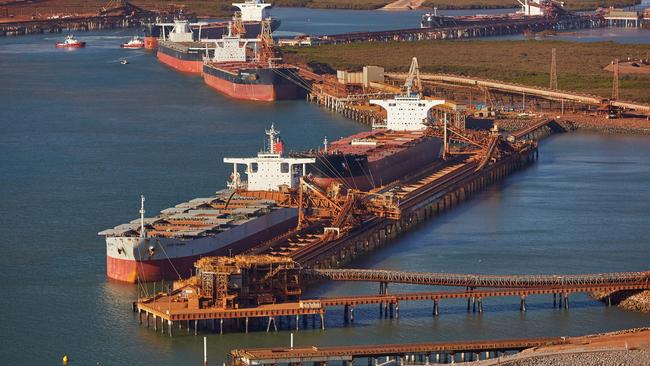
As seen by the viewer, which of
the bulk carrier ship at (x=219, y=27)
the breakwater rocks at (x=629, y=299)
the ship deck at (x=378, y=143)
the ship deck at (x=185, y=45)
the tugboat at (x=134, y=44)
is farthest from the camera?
the bulk carrier ship at (x=219, y=27)

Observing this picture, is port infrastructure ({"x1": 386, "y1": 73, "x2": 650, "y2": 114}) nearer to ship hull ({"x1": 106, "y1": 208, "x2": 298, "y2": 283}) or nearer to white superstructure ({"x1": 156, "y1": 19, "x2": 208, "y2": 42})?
white superstructure ({"x1": 156, "y1": 19, "x2": 208, "y2": 42})

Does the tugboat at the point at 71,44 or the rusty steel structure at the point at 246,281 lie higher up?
the tugboat at the point at 71,44

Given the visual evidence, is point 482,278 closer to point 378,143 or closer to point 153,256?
point 153,256

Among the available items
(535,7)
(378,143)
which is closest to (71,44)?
(535,7)

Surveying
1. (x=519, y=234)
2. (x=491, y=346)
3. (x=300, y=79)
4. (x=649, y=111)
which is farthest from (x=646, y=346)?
(x=300, y=79)

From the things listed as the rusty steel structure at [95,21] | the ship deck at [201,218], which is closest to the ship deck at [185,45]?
the rusty steel structure at [95,21]

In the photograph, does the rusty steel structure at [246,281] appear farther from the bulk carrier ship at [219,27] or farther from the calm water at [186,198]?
the bulk carrier ship at [219,27]

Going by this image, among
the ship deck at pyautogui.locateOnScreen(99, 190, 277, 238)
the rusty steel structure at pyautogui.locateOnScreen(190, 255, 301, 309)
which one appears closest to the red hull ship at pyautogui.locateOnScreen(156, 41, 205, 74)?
the ship deck at pyautogui.locateOnScreen(99, 190, 277, 238)
